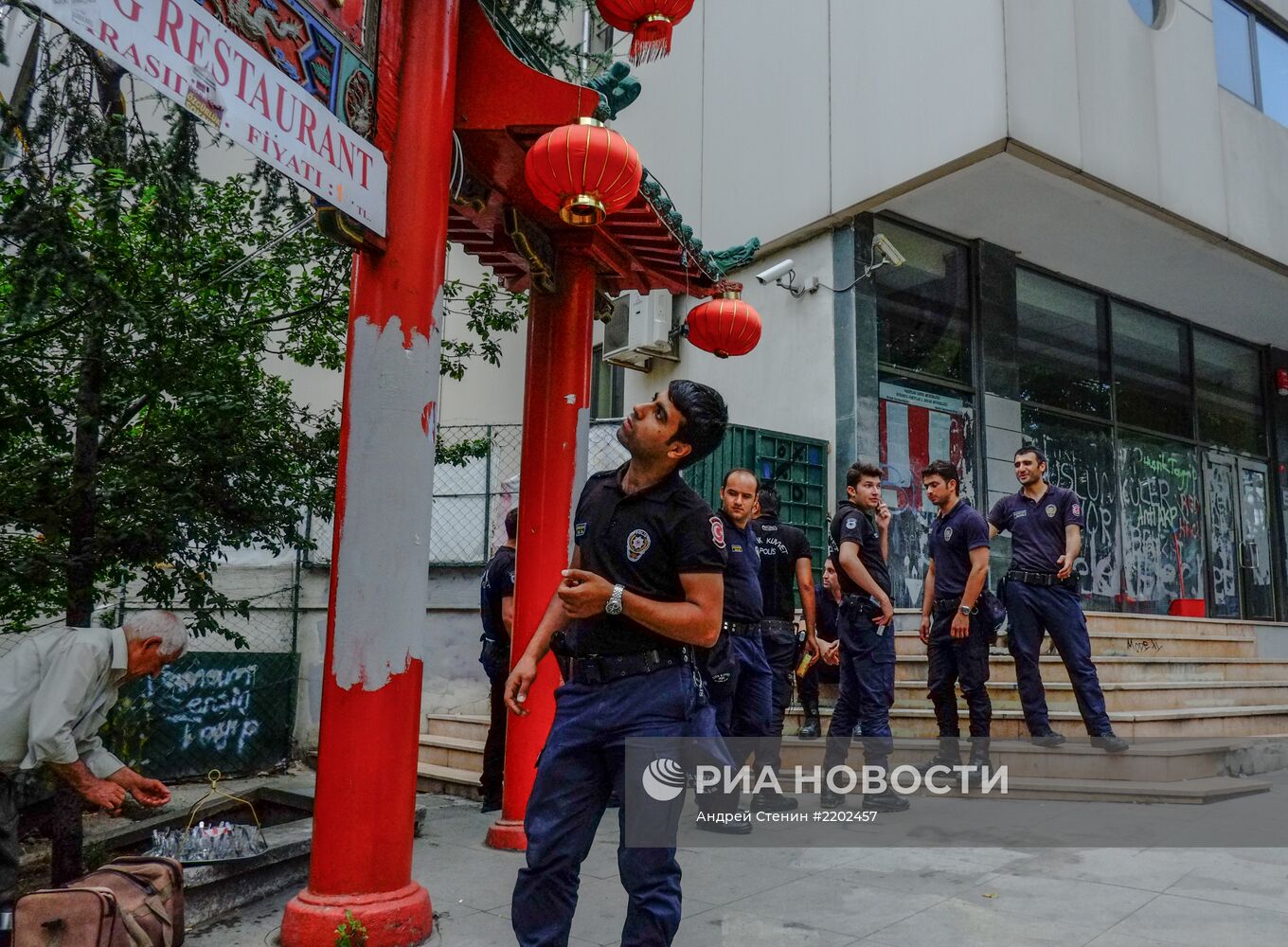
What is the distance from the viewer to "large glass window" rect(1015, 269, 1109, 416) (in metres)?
12.5

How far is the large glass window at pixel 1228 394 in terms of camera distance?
14.9 m

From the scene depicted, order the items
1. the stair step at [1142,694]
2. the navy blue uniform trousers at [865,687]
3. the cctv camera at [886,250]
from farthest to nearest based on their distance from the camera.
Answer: the cctv camera at [886,250]
the stair step at [1142,694]
the navy blue uniform trousers at [865,687]

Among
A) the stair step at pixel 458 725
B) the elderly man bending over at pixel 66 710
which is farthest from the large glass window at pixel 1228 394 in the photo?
the elderly man bending over at pixel 66 710

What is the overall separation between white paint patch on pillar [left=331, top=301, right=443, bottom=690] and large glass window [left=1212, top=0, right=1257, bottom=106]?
486 inches

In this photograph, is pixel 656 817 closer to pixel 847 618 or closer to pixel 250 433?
pixel 847 618

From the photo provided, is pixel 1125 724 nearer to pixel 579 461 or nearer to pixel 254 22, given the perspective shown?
pixel 579 461

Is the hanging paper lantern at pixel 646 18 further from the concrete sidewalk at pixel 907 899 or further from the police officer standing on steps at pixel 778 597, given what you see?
the concrete sidewalk at pixel 907 899

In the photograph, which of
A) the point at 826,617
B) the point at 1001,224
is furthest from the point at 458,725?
the point at 1001,224

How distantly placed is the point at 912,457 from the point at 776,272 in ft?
8.66

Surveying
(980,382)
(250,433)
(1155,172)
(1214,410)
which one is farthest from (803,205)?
(1214,410)

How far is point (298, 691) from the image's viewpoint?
9781mm

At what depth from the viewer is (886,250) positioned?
417 inches

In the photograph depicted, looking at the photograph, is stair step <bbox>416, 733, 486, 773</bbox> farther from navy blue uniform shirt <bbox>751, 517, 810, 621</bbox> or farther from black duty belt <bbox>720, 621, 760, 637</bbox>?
black duty belt <bbox>720, 621, 760, 637</bbox>

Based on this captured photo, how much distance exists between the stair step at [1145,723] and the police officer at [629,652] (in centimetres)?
503
